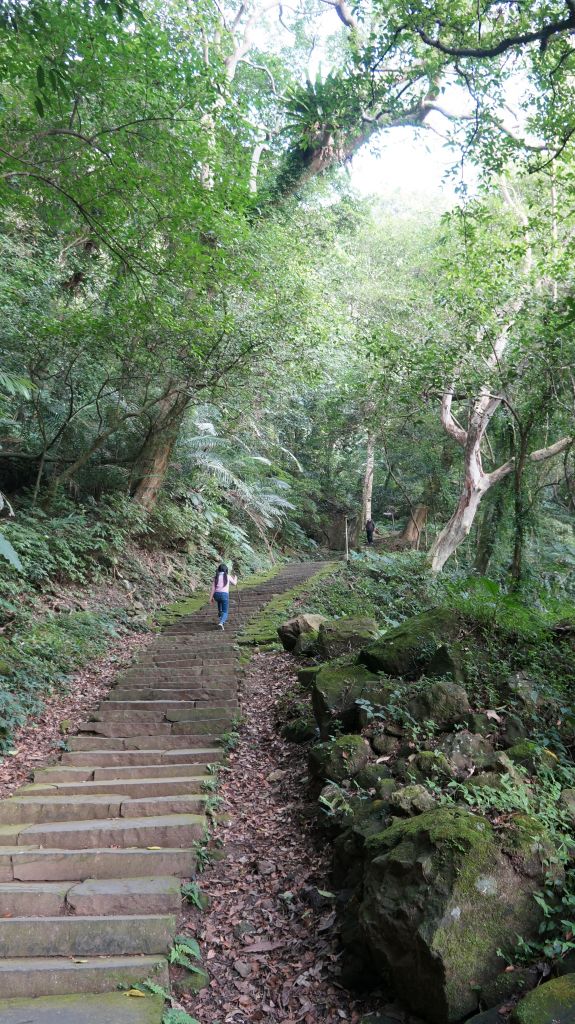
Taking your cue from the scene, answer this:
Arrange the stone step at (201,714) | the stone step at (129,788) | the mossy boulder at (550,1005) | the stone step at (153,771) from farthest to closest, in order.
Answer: the stone step at (201,714) → the stone step at (153,771) → the stone step at (129,788) → the mossy boulder at (550,1005)

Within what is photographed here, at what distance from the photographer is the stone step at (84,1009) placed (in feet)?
9.39

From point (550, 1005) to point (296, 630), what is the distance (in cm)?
648

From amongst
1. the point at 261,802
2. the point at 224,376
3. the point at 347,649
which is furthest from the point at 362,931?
the point at 224,376

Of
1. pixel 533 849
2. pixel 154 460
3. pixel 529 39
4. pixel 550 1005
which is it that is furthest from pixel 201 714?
pixel 154 460

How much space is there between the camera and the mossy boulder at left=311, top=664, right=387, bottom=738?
5227mm

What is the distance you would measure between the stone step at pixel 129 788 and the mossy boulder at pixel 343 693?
48.5 inches

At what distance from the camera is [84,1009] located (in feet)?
9.66

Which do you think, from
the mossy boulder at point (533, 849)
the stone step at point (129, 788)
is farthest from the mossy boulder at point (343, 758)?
the mossy boulder at point (533, 849)

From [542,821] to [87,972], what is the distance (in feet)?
8.49

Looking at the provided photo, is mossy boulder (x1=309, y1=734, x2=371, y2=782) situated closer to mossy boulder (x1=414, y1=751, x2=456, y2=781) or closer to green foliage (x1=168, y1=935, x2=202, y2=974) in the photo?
mossy boulder (x1=414, y1=751, x2=456, y2=781)

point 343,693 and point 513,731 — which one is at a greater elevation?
point 513,731

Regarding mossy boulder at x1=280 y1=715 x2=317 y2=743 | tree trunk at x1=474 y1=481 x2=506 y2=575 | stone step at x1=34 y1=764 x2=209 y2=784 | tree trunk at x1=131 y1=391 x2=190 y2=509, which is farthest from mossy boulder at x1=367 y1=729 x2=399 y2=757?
tree trunk at x1=131 y1=391 x2=190 y2=509

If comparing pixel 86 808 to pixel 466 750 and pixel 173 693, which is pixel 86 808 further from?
pixel 466 750

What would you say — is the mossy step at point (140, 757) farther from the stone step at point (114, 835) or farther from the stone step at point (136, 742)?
the stone step at point (114, 835)
